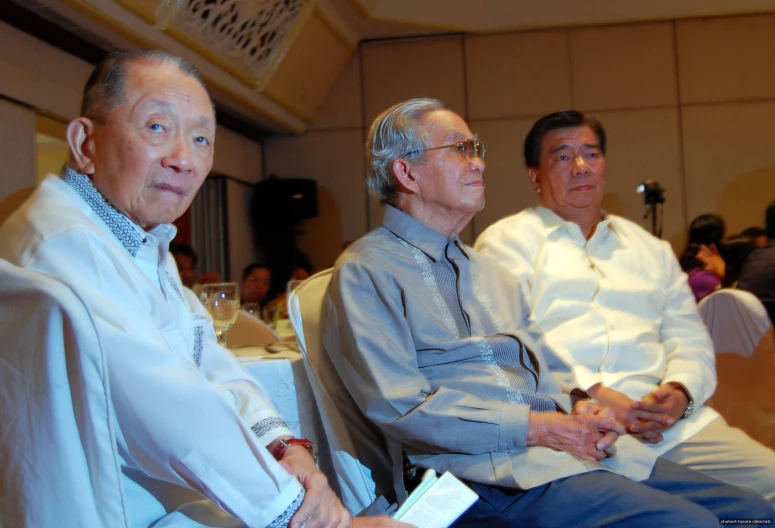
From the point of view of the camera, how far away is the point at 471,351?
5.38ft

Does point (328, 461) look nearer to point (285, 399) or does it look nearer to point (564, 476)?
point (285, 399)

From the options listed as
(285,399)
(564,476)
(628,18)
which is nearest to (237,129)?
(628,18)

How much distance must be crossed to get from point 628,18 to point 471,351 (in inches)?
229

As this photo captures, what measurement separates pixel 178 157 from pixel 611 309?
4.68 feet

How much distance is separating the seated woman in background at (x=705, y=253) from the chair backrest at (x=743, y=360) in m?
1.75

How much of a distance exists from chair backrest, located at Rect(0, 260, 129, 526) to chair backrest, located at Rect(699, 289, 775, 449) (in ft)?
6.62

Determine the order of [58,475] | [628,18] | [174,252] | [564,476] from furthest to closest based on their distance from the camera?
[628,18] → [174,252] → [564,476] → [58,475]

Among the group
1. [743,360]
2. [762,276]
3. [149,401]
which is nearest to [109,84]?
[149,401]

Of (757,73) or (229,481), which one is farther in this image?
(757,73)

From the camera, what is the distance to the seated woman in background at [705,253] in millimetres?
4207

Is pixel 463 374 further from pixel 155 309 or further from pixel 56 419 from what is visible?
pixel 56 419

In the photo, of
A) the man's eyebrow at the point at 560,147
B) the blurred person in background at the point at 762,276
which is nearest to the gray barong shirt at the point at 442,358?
the man's eyebrow at the point at 560,147

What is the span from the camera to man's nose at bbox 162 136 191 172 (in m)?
1.30

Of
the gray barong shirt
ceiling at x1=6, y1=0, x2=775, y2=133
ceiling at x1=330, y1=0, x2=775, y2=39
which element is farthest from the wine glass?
ceiling at x1=330, y1=0, x2=775, y2=39
